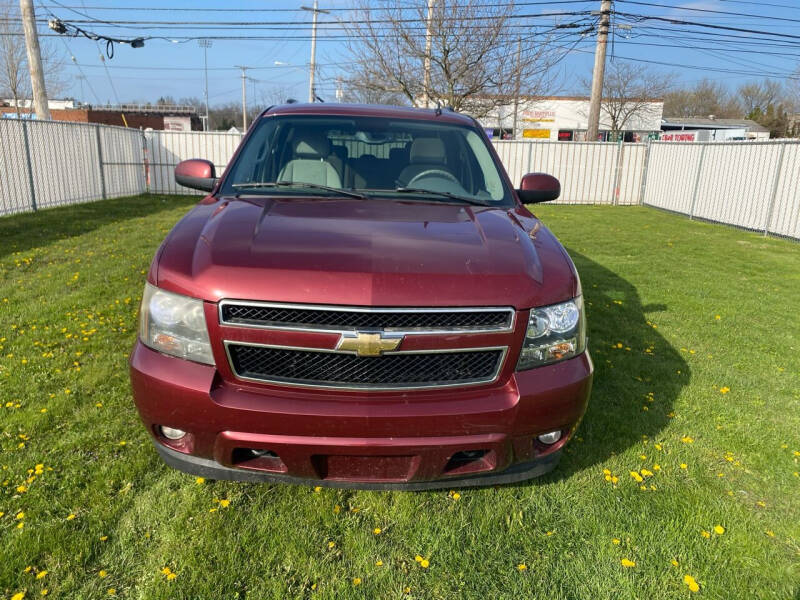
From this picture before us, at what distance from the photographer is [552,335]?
220 cm

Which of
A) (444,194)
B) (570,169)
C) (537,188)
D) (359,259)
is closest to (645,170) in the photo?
(570,169)

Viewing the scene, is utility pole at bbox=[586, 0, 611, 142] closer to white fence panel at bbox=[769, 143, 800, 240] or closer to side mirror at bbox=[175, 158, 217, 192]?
white fence panel at bbox=[769, 143, 800, 240]

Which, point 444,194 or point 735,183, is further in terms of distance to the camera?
point 735,183

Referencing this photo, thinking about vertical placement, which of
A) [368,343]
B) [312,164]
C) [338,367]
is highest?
[312,164]

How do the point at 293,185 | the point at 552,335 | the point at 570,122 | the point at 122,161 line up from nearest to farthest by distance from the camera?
1. the point at 552,335
2. the point at 293,185
3. the point at 122,161
4. the point at 570,122

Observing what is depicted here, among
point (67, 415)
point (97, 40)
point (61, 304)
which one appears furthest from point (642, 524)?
point (97, 40)

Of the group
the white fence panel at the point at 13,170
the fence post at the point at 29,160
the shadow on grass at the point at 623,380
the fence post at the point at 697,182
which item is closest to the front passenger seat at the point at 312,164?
the shadow on grass at the point at 623,380

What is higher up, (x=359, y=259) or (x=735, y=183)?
(x=359, y=259)

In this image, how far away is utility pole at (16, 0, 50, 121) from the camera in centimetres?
1503

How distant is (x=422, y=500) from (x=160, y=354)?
1352mm

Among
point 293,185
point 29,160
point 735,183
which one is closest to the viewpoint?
point 293,185

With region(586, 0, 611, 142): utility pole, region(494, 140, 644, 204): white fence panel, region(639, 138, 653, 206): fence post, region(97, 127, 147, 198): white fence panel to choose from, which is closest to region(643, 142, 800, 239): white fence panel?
region(639, 138, 653, 206): fence post

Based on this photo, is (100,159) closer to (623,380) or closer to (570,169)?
(570,169)

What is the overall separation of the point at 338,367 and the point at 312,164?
1.67 m
